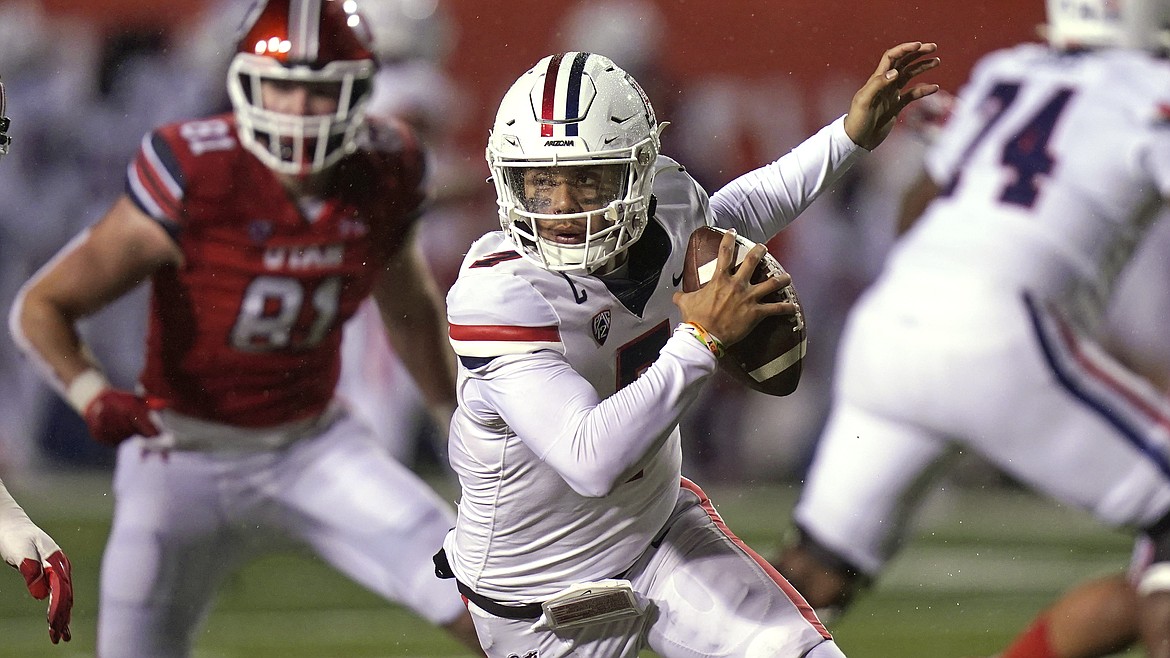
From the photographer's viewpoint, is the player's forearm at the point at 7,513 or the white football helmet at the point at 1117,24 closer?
the player's forearm at the point at 7,513

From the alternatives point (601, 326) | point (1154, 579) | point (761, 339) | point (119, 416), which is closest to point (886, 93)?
point (761, 339)

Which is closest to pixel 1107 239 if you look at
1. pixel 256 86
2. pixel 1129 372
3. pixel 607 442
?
pixel 1129 372

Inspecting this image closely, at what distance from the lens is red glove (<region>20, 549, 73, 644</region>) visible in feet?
6.51

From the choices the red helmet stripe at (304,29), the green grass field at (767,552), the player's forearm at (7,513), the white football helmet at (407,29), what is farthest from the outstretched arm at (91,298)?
the player's forearm at (7,513)

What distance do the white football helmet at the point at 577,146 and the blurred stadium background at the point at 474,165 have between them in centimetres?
100

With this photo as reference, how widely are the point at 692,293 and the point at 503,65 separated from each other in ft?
4.34

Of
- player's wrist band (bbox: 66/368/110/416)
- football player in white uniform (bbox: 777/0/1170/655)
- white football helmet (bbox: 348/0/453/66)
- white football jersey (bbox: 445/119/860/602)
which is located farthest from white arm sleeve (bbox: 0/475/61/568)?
football player in white uniform (bbox: 777/0/1170/655)

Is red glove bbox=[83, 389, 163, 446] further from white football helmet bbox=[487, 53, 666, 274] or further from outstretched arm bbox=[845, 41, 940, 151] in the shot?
outstretched arm bbox=[845, 41, 940, 151]

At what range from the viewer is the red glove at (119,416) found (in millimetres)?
2812

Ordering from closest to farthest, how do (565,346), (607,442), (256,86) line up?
(607,442), (565,346), (256,86)

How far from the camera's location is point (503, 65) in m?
2.96

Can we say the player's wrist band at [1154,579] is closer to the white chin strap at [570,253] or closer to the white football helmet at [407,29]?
the white chin strap at [570,253]

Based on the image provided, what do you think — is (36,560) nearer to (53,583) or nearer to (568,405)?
(53,583)

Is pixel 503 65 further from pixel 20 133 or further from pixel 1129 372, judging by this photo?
pixel 1129 372
